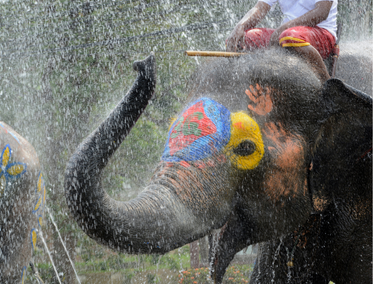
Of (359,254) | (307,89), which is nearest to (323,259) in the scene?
(359,254)

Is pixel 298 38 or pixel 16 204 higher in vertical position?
pixel 298 38

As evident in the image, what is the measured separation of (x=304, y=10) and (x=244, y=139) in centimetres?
73

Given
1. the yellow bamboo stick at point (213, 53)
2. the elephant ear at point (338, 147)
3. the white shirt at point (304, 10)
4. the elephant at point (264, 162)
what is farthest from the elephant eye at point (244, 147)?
the white shirt at point (304, 10)

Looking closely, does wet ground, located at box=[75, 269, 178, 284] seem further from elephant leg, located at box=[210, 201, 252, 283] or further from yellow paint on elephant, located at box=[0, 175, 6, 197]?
elephant leg, located at box=[210, 201, 252, 283]

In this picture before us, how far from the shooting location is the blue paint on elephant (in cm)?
142

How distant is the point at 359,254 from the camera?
1.70 m

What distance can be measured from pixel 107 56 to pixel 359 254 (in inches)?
138

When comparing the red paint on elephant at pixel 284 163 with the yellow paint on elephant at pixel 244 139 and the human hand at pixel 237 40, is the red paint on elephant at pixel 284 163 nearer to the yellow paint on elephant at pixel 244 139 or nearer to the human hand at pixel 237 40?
the yellow paint on elephant at pixel 244 139

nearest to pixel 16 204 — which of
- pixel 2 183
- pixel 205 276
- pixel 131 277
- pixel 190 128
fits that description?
pixel 2 183

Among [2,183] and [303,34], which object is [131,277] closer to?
[2,183]

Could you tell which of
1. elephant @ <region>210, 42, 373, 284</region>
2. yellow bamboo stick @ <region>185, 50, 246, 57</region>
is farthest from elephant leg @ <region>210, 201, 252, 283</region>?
yellow bamboo stick @ <region>185, 50, 246, 57</region>

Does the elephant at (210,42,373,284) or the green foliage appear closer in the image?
the elephant at (210,42,373,284)

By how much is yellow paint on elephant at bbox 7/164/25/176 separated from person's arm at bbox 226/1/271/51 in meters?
1.66

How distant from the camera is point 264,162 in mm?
1503
